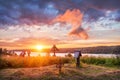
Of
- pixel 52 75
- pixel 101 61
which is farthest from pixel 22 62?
pixel 101 61

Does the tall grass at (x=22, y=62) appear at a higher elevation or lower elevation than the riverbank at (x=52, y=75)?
higher

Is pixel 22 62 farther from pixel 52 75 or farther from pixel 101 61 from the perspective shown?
pixel 101 61

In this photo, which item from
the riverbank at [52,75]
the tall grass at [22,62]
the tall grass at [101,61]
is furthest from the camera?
the tall grass at [101,61]

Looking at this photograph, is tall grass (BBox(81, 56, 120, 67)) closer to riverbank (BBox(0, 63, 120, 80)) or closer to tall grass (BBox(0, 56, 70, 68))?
tall grass (BBox(0, 56, 70, 68))

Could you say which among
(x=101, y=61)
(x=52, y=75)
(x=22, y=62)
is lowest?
(x=52, y=75)

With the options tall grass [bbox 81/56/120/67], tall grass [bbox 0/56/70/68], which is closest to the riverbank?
tall grass [bbox 0/56/70/68]

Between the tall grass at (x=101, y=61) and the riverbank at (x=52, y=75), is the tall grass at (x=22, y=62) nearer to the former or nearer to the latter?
the riverbank at (x=52, y=75)

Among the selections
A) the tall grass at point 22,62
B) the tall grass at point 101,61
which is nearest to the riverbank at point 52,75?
the tall grass at point 22,62

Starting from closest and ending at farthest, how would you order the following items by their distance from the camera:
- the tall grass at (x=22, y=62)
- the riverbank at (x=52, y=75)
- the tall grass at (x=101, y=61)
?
the riverbank at (x=52, y=75)
the tall grass at (x=22, y=62)
the tall grass at (x=101, y=61)

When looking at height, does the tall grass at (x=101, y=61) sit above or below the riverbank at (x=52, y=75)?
above

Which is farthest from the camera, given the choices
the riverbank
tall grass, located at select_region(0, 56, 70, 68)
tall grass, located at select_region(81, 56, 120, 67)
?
tall grass, located at select_region(81, 56, 120, 67)

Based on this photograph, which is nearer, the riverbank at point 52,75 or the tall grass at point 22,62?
the riverbank at point 52,75

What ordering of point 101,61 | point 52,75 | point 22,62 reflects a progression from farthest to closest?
point 101,61, point 22,62, point 52,75

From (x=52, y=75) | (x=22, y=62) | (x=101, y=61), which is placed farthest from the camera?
(x=101, y=61)
